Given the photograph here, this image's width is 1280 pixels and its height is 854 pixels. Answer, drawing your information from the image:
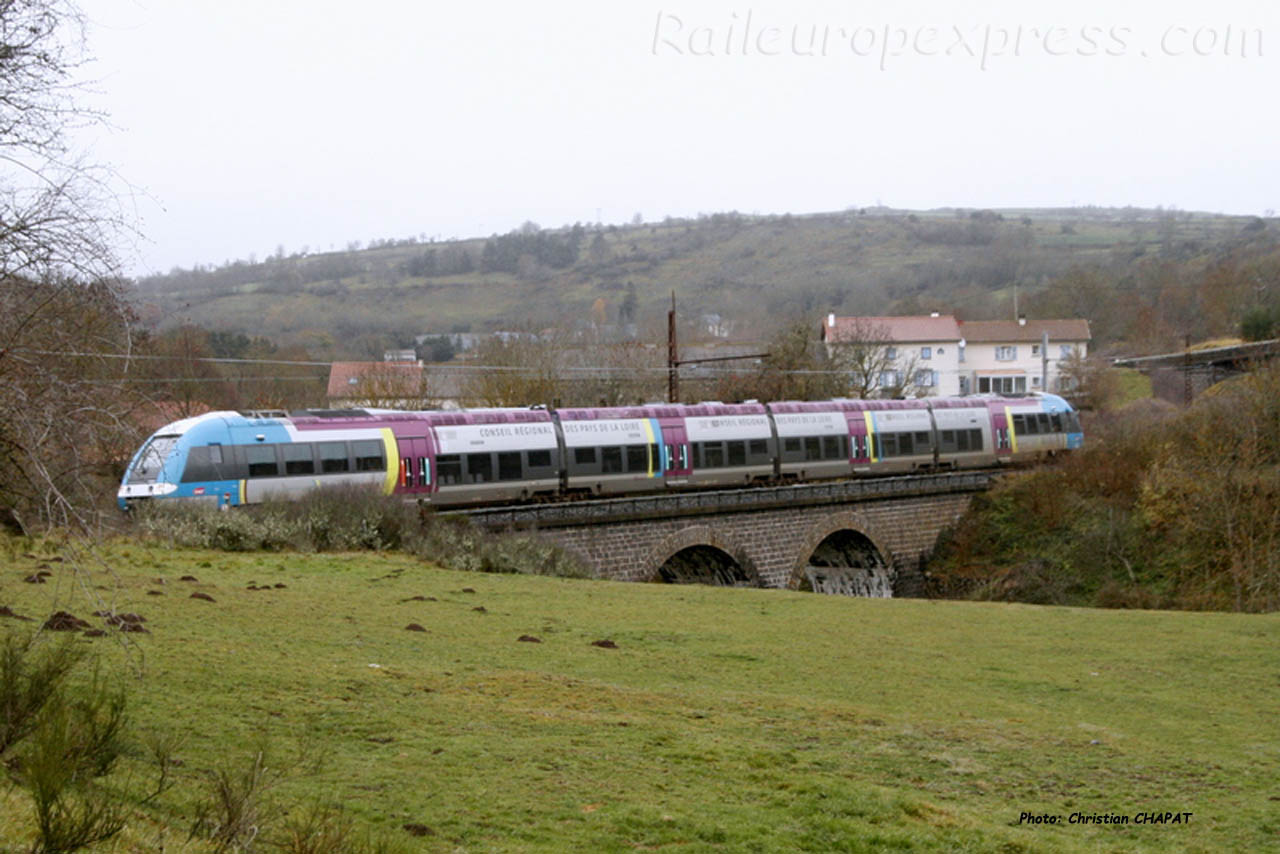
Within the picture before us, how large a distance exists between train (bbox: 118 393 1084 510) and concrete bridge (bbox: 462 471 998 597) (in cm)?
149

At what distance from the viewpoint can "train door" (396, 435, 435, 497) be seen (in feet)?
96.0

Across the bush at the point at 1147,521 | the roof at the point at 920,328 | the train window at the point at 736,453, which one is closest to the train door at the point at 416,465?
the train window at the point at 736,453

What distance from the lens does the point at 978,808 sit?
880cm

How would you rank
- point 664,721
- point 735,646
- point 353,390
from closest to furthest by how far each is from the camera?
1. point 664,721
2. point 735,646
3. point 353,390

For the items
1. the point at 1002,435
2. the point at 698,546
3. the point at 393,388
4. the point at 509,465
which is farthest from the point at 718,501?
the point at 393,388

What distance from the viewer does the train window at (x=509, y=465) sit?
3092 cm

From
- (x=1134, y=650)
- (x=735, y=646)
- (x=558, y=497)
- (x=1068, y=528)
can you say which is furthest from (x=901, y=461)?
(x=735, y=646)

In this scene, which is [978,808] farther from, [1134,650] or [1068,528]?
[1068,528]

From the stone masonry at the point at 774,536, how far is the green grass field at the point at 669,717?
10360mm

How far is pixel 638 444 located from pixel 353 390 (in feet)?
87.3

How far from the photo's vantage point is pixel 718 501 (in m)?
33.5

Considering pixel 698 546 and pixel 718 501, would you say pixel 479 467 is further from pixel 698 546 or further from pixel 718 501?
pixel 718 501

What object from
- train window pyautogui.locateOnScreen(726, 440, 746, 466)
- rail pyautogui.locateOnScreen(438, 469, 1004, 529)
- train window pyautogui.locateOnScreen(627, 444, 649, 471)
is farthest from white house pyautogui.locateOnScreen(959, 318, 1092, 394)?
train window pyautogui.locateOnScreen(627, 444, 649, 471)

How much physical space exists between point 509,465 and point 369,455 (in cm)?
393
